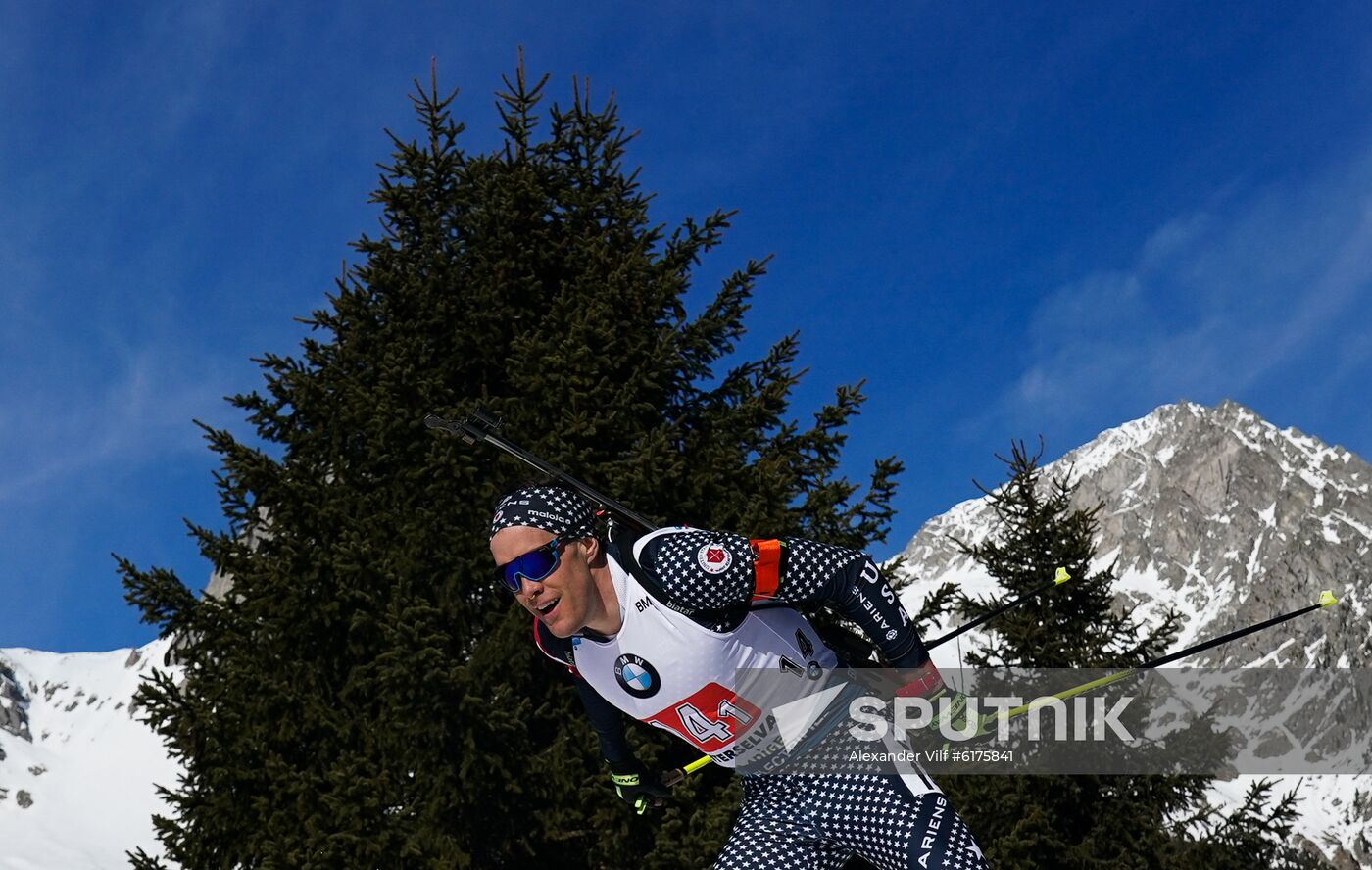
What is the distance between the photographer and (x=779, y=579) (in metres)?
4.30

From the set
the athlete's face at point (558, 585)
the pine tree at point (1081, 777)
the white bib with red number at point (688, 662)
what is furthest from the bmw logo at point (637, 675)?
the pine tree at point (1081, 777)

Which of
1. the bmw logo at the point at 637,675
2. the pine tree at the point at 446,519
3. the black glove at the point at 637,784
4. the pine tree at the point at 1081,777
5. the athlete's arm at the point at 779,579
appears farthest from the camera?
the pine tree at the point at 1081,777

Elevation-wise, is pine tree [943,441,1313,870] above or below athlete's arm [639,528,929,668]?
above

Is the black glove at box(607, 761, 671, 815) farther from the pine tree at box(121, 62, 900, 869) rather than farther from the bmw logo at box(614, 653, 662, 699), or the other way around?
the pine tree at box(121, 62, 900, 869)

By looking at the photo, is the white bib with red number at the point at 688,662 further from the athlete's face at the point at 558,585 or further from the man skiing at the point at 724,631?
the athlete's face at the point at 558,585

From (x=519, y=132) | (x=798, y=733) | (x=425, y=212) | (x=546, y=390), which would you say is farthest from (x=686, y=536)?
(x=519, y=132)

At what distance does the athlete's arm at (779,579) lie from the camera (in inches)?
165

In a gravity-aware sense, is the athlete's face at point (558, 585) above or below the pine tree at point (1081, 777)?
below

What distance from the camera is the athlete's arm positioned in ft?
13.7

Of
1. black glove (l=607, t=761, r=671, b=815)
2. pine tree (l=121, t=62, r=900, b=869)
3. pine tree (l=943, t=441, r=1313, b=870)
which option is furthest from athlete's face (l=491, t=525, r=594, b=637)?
pine tree (l=943, t=441, r=1313, b=870)

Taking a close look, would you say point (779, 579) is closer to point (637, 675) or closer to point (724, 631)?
point (724, 631)

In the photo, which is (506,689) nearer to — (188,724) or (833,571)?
(188,724)

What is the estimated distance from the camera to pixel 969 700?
15.9ft

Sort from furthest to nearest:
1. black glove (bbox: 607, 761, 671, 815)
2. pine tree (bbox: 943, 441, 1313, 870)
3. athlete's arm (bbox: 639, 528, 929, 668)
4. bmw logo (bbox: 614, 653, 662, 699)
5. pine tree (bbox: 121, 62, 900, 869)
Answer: pine tree (bbox: 943, 441, 1313, 870) → pine tree (bbox: 121, 62, 900, 869) → black glove (bbox: 607, 761, 671, 815) → bmw logo (bbox: 614, 653, 662, 699) → athlete's arm (bbox: 639, 528, 929, 668)
